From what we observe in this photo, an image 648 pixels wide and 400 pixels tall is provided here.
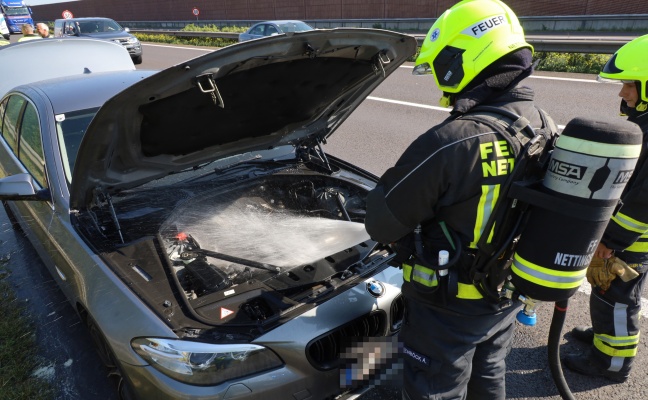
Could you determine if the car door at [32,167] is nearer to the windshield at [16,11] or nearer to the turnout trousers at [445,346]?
the turnout trousers at [445,346]

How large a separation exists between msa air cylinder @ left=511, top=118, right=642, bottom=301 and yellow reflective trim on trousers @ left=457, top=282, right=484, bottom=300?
0.51 ft

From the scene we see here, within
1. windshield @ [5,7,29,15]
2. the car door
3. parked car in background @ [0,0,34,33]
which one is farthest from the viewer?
windshield @ [5,7,29,15]

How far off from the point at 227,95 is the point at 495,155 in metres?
1.50

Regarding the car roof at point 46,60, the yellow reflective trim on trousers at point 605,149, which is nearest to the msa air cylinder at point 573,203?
the yellow reflective trim on trousers at point 605,149

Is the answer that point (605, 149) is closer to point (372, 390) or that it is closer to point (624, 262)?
point (624, 262)

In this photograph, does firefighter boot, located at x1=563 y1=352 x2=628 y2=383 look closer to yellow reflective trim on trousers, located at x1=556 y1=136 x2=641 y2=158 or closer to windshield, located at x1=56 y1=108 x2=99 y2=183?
yellow reflective trim on trousers, located at x1=556 y1=136 x2=641 y2=158

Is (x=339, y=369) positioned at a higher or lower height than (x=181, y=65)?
lower

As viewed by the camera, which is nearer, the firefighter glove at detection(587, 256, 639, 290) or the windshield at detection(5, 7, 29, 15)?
the firefighter glove at detection(587, 256, 639, 290)

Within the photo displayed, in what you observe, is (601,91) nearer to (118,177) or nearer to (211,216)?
(211,216)

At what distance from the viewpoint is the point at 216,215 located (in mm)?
2848

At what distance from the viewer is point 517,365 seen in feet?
8.21

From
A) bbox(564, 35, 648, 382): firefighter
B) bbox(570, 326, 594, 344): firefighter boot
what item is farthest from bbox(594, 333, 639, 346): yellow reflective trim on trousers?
bbox(570, 326, 594, 344): firefighter boot

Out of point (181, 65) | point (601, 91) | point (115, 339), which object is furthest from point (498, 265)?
point (601, 91)

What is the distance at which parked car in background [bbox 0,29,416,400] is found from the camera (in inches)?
72.2
